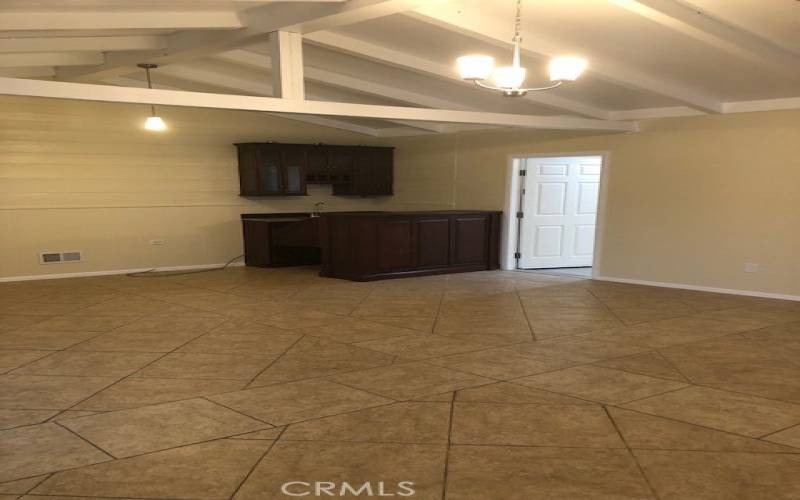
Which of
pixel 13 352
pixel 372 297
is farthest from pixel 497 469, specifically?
pixel 13 352

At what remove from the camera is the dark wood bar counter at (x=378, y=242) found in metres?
7.03

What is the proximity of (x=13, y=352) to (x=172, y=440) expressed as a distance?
2431 millimetres

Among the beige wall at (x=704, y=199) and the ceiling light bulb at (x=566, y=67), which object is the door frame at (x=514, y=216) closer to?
the beige wall at (x=704, y=199)

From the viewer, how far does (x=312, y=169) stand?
28.4 ft

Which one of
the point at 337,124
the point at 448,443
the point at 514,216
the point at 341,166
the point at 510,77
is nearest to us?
the point at 448,443

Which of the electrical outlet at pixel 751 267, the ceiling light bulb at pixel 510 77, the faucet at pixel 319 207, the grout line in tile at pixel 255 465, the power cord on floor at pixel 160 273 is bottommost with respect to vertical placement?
the power cord on floor at pixel 160 273

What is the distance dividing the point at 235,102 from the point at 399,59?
192 centimetres

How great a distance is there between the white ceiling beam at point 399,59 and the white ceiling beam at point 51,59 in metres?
2.95

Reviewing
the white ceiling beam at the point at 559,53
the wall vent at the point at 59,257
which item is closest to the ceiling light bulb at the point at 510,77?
the white ceiling beam at the point at 559,53

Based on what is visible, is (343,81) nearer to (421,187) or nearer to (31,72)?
(421,187)

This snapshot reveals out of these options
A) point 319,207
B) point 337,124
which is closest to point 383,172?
point 337,124

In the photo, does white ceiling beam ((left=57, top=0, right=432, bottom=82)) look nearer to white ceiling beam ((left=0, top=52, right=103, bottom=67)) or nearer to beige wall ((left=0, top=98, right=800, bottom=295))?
white ceiling beam ((left=0, top=52, right=103, bottom=67))

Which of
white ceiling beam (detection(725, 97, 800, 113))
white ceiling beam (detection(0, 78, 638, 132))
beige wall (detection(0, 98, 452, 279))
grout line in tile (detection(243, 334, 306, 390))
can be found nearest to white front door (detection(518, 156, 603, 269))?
beige wall (detection(0, 98, 452, 279))

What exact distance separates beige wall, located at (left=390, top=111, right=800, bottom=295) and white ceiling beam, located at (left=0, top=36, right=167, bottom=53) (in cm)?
531
